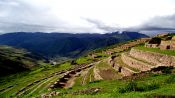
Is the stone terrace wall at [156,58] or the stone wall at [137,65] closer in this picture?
the stone terrace wall at [156,58]

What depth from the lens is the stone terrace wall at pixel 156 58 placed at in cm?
7765

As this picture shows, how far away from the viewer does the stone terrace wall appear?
3057 inches

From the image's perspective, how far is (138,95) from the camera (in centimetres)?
3291

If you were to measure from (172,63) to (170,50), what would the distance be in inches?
426

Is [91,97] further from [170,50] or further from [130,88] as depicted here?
[170,50]

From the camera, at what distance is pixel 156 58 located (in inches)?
3371

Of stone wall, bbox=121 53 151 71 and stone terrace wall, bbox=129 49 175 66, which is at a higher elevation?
stone terrace wall, bbox=129 49 175 66

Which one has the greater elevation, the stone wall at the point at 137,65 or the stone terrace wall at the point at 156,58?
the stone terrace wall at the point at 156,58

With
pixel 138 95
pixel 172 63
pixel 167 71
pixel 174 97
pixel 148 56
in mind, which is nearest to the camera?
pixel 174 97

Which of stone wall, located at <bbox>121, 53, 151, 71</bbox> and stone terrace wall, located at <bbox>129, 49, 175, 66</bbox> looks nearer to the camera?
stone terrace wall, located at <bbox>129, 49, 175, 66</bbox>

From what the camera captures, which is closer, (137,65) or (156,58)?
(156,58)

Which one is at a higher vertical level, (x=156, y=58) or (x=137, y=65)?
(x=156, y=58)

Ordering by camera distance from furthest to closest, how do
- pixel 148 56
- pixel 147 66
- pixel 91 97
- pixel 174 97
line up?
1. pixel 148 56
2. pixel 147 66
3. pixel 91 97
4. pixel 174 97

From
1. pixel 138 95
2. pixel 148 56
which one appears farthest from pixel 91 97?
pixel 148 56
